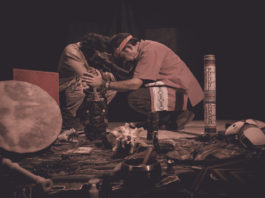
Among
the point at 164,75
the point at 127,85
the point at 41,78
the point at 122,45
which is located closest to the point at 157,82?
the point at 164,75

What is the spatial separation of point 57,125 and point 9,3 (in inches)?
95.2

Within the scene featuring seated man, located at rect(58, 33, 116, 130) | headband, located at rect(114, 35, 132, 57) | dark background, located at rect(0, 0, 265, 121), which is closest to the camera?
headband, located at rect(114, 35, 132, 57)

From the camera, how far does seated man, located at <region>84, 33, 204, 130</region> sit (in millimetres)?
3559

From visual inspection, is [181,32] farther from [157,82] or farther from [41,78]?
[41,78]

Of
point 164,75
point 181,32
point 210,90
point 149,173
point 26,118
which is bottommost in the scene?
point 149,173

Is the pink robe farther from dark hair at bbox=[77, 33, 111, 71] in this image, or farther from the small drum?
the small drum

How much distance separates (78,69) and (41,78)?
733 millimetres

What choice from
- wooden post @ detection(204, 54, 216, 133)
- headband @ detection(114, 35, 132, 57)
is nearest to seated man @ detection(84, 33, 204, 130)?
headband @ detection(114, 35, 132, 57)

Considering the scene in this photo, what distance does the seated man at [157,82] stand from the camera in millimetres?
3559

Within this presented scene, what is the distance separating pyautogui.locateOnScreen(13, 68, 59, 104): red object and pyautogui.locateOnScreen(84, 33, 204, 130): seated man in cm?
71

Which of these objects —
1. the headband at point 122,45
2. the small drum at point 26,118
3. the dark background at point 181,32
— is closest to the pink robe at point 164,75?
the headband at point 122,45

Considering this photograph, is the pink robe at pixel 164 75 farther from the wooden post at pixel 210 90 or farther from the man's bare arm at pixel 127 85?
the wooden post at pixel 210 90

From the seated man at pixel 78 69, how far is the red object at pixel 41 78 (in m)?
0.33

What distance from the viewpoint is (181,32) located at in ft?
14.0
